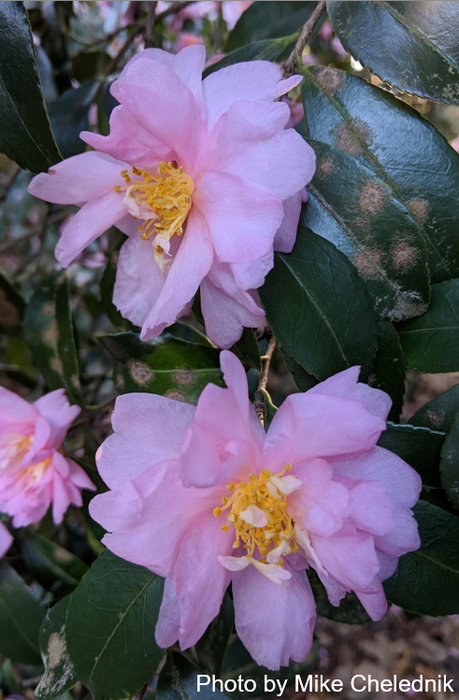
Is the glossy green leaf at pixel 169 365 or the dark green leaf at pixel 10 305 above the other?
the glossy green leaf at pixel 169 365

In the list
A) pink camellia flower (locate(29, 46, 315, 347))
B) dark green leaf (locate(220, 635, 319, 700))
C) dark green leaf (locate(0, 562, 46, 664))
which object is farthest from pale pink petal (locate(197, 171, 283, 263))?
dark green leaf (locate(220, 635, 319, 700))

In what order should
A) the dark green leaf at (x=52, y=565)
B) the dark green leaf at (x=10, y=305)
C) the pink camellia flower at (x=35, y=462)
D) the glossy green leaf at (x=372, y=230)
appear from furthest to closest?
the dark green leaf at (x=10, y=305)
the dark green leaf at (x=52, y=565)
the pink camellia flower at (x=35, y=462)
the glossy green leaf at (x=372, y=230)

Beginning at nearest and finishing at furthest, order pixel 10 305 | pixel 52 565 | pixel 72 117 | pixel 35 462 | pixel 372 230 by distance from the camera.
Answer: pixel 372 230 < pixel 35 462 < pixel 52 565 < pixel 72 117 < pixel 10 305

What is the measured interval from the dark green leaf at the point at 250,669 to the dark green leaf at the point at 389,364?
76 centimetres

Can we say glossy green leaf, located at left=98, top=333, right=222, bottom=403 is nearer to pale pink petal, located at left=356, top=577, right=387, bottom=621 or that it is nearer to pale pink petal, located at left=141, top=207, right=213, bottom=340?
pale pink petal, located at left=141, top=207, right=213, bottom=340

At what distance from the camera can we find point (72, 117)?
3.85 ft

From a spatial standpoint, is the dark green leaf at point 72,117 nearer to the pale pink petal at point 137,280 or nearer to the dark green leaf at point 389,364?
the pale pink petal at point 137,280

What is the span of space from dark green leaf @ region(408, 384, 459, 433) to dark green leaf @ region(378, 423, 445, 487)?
0.09 feet

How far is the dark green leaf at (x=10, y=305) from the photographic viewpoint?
1306mm

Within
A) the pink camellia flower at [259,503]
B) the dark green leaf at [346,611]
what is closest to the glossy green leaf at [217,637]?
the dark green leaf at [346,611]

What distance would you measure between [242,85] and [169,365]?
390 millimetres

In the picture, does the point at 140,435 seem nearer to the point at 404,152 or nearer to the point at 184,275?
the point at 184,275

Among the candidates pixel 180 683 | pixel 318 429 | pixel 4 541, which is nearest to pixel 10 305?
pixel 4 541

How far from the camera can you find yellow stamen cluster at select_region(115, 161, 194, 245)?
1.91 ft
